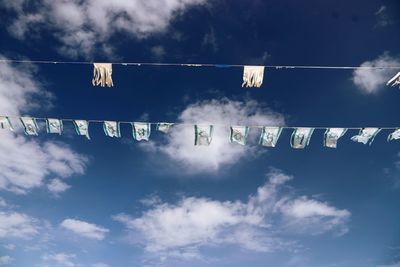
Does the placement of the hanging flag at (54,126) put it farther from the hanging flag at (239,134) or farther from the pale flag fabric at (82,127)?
the hanging flag at (239,134)

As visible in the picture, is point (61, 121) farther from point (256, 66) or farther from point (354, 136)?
point (354, 136)

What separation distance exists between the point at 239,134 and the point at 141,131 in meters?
4.33

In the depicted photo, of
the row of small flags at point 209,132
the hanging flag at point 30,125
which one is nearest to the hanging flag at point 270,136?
the row of small flags at point 209,132

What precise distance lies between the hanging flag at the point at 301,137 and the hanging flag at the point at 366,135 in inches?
73.0

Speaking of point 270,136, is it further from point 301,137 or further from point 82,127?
point 82,127

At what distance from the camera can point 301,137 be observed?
45.2 feet

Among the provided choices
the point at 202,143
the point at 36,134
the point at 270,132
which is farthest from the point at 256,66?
the point at 36,134

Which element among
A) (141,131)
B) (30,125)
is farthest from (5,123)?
(141,131)

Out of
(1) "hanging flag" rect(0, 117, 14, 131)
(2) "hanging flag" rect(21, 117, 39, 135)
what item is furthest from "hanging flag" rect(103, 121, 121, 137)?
(1) "hanging flag" rect(0, 117, 14, 131)

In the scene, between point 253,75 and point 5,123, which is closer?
point 253,75

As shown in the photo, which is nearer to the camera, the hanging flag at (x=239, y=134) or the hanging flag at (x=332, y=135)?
the hanging flag at (x=332, y=135)

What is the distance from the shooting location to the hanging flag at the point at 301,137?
534 inches

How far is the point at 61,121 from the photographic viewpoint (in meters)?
14.2

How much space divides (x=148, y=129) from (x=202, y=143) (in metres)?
2.48
